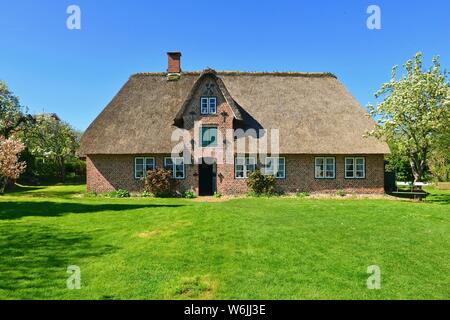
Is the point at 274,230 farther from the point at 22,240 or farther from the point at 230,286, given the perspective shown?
the point at 22,240

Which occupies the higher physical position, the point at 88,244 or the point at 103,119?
the point at 103,119

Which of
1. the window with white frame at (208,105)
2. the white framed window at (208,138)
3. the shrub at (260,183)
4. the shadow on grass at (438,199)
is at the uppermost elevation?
the window with white frame at (208,105)

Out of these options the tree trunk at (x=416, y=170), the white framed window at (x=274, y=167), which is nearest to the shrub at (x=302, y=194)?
the white framed window at (x=274, y=167)

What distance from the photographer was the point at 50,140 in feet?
151

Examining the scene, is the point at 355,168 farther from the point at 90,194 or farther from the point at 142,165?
the point at 90,194

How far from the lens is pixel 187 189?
25.3 metres

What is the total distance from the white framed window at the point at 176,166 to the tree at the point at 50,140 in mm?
25311

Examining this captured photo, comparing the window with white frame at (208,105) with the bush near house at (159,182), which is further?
the window with white frame at (208,105)

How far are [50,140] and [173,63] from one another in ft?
81.4

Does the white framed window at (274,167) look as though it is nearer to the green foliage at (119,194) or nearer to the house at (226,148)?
the house at (226,148)

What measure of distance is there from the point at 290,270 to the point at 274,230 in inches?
143

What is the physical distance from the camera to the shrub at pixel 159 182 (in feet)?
80.7
